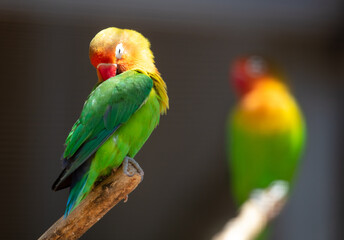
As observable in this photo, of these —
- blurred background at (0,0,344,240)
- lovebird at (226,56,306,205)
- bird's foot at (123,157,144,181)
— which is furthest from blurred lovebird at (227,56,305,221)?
bird's foot at (123,157,144,181)

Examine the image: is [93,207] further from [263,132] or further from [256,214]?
[263,132]

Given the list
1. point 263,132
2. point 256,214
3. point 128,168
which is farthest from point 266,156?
point 128,168

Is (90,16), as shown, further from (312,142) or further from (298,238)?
(298,238)

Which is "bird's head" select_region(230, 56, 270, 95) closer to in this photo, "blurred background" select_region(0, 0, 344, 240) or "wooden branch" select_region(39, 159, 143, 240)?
"blurred background" select_region(0, 0, 344, 240)

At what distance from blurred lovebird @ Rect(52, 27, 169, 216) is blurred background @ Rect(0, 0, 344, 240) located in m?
1.05

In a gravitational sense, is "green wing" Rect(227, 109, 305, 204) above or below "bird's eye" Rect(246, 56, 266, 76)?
below

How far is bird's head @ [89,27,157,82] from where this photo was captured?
0.24m

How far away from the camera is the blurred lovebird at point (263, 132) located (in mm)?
1355

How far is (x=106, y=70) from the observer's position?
24 cm

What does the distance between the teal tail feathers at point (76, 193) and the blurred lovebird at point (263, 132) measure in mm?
1101

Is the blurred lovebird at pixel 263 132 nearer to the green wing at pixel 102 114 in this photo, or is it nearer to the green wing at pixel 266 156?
the green wing at pixel 266 156

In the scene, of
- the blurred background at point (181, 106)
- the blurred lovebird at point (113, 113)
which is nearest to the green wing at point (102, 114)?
the blurred lovebird at point (113, 113)

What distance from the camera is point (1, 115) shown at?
1.37 m

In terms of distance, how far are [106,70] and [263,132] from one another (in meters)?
1.16
